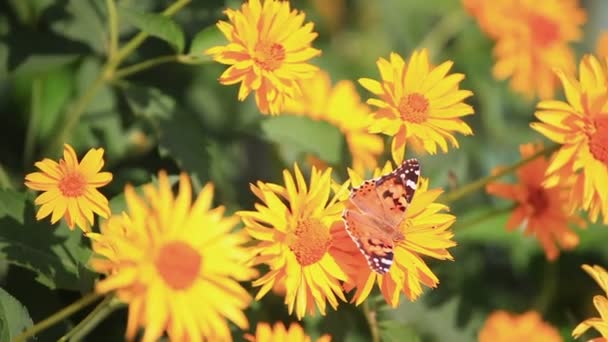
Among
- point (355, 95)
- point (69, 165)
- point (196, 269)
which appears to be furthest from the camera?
point (355, 95)

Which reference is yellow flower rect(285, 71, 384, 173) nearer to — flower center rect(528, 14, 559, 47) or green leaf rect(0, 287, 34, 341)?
flower center rect(528, 14, 559, 47)

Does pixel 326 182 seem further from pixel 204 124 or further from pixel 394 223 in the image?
pixel 204 124

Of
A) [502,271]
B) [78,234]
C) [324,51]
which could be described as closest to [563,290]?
[502,271]

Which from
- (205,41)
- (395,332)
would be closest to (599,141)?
(395,332)

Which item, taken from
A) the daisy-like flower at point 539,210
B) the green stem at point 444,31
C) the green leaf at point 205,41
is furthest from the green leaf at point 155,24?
the green stem at point 444,31

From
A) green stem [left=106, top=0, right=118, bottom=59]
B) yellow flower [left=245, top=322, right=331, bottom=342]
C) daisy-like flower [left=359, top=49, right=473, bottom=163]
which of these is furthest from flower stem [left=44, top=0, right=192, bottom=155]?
yellow flower [left=245, top=322, right=331, bottom=342]

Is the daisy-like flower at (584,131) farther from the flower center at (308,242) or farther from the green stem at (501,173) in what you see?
the flower center at (308,242)

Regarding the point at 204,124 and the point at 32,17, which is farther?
the point at 204,124
